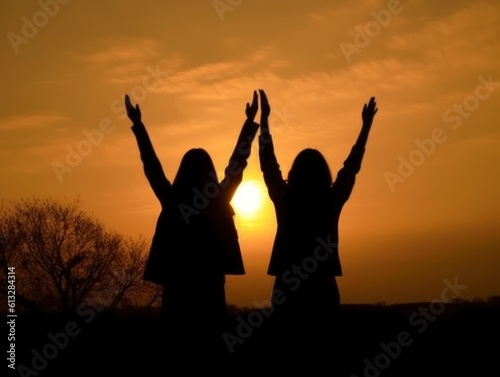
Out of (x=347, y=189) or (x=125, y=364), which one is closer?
(x=347, y=189)

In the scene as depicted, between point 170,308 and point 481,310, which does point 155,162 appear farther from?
point 481,310

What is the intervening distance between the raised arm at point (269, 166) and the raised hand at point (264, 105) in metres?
0.16

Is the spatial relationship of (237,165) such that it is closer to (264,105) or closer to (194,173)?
(194,173)

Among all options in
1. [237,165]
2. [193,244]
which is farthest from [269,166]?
[193,244]

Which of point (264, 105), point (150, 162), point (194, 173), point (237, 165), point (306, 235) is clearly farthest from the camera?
point (264, 105)

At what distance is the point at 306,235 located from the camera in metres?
7.15

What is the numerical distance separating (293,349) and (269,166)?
1887 mm

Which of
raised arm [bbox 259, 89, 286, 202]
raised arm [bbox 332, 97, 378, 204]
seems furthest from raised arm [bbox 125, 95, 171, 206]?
raised arm [bbox 332, 97, 378, 204]

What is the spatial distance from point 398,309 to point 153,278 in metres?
6.50

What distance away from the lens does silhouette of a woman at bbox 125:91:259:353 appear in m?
6.94

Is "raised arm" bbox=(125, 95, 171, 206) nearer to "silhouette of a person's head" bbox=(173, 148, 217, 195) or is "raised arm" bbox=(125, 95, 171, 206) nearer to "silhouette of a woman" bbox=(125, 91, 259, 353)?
"silhouette of a woman" bbox=(125, 91, 259, 353)

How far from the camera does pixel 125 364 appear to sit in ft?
29.0

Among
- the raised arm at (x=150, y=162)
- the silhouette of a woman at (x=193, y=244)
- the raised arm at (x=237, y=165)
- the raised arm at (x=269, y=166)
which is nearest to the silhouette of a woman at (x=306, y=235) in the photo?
the raised arm at (x=269, y=166)

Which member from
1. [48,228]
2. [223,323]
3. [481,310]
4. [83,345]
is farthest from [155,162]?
[48,228]
